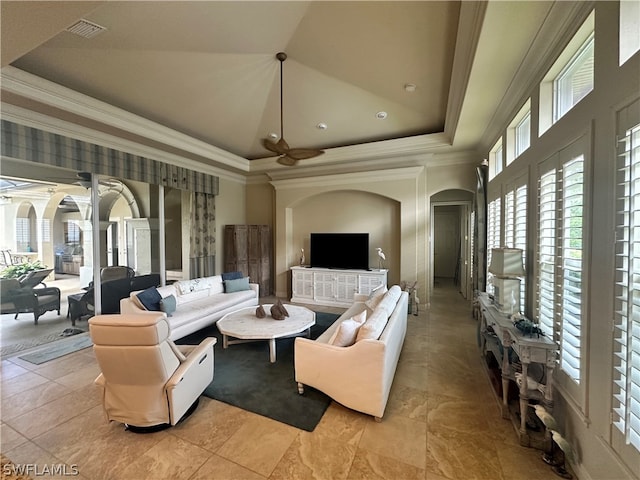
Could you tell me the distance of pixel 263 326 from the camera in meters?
3.46

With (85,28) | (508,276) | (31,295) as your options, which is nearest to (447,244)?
(508,276)

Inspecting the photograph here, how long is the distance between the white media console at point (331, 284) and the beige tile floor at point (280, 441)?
2780mm

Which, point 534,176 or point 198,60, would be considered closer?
point 534,176

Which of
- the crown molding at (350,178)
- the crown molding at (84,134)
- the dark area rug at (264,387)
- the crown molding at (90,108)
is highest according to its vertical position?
the crown molding at (90,108)

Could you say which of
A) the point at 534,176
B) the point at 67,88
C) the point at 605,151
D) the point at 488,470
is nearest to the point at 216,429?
the point at 488,470

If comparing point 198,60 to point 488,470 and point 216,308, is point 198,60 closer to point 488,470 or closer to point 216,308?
point 216,308

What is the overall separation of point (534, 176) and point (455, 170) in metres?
3.06

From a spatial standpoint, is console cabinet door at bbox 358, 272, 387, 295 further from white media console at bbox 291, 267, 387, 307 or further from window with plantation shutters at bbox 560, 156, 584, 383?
window with plantation shutters at bbox 560, 156, 584, 383

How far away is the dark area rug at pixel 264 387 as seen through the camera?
2359mm

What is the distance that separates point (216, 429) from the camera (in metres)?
2.17

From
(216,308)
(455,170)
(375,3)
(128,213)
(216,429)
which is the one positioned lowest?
(216,429)

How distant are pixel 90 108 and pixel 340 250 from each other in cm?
483

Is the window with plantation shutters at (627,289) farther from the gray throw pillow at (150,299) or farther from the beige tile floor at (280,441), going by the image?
the gray throw pillow at (150,299)

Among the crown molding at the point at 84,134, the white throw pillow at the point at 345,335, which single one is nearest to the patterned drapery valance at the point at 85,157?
the crown molding at the point at 84,134
